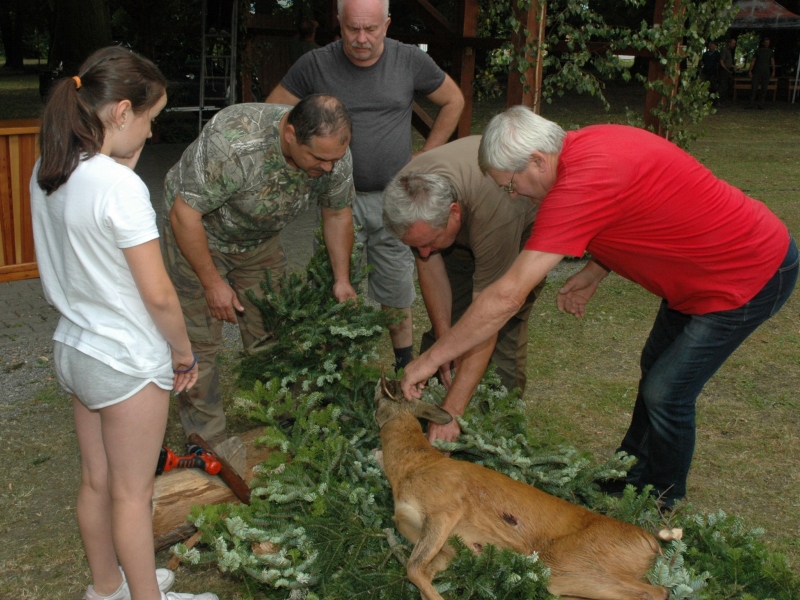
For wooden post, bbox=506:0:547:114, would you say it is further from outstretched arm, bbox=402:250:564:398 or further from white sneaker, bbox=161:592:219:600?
white sneaker, bbox=161:592:219:600

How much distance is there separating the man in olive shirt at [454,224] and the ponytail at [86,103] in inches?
48.3

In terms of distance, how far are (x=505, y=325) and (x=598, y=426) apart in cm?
117

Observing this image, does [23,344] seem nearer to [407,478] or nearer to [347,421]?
[347,421]

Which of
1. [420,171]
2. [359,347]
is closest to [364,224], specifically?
[359,347]

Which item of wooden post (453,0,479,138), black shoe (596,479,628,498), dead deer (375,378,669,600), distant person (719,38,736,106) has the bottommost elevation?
black shoe (596,479,628,498)

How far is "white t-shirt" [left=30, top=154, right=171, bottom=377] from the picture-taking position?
8.16ft

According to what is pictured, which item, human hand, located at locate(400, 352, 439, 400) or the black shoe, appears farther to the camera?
the black shoe

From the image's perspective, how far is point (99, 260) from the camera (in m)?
2.57

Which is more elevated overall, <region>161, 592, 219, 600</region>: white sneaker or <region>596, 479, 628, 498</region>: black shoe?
<region>596, 479, 628, 498</region>: black shoe

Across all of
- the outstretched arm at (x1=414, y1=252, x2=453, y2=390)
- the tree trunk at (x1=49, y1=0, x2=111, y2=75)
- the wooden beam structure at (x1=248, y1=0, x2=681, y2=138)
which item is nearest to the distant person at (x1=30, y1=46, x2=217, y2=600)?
the outstretched arm at (x1=414, y1=252, x2=453, y2=390)

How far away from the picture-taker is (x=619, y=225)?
3.29 metres

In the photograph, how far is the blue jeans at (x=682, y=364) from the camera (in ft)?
11.6

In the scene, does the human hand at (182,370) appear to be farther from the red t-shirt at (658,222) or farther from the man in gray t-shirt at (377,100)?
the man in gray t-shirt at (377,100)

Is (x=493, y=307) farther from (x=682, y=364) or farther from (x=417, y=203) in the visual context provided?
(x=682, y=364)
